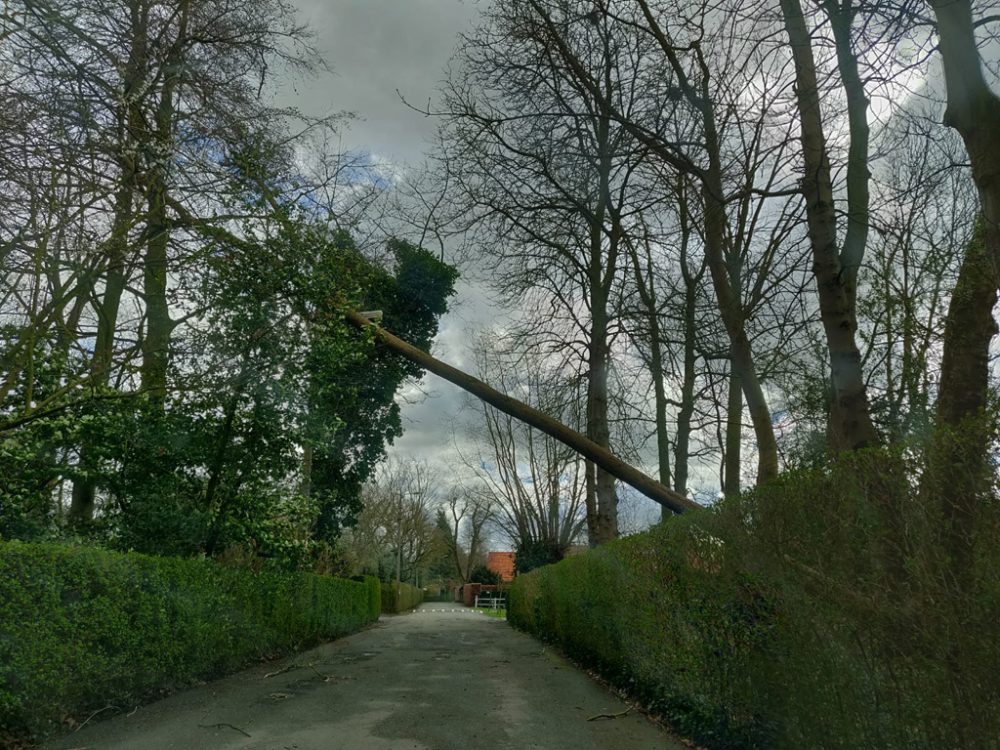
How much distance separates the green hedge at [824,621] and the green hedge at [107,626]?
16.3 feet

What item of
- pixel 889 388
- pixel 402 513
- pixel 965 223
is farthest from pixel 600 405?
pixel 402 513

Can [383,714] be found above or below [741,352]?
below

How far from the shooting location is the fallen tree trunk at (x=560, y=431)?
10.0 m

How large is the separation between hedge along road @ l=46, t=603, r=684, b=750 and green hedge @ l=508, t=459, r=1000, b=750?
3.13 feet

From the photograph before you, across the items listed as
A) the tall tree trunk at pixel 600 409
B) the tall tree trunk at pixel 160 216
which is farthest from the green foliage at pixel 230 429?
the tall tree trunk at pixel 600 409

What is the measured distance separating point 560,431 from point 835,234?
180 inches

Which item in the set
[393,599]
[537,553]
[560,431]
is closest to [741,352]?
[560,431]

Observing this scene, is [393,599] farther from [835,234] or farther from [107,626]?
[835,234]

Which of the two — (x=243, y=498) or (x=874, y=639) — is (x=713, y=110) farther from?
(x=243, y=498)

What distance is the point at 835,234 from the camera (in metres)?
7.36

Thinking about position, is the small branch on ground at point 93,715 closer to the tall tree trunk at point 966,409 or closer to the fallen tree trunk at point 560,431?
the fallen tree trunk at point 560,431

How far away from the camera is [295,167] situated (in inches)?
398

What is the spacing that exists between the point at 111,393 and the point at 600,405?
373 inches

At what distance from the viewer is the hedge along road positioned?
5.97 m
